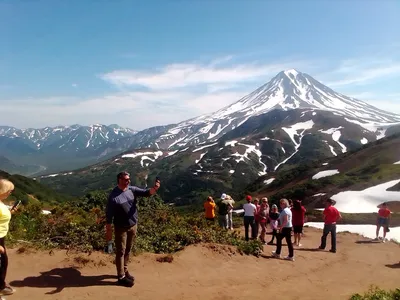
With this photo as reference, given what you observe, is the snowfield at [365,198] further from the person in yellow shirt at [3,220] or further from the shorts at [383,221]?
the person in yellow shirt at [3,220]

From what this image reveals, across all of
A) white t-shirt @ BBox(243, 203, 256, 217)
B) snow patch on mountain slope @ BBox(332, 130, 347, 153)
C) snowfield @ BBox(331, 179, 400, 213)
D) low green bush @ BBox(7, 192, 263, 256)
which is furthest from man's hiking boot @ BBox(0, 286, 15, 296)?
snow patch on mountain slope @ BBox(332, 130, 347, 153)

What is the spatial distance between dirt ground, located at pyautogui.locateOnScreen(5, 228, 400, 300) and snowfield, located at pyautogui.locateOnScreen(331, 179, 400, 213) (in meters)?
27.0

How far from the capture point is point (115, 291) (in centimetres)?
757

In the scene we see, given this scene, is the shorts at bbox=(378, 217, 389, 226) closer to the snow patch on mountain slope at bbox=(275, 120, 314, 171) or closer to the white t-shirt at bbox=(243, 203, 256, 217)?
the white t-shirt at bbox=(243, 203, 256, 217)

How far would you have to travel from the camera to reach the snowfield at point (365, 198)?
37.4m

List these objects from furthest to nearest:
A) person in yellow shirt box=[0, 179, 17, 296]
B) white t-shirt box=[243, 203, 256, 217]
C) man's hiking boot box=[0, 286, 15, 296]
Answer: white t-shirt box=[243, 203, 256, 217] → man's hiking boot box=[0, 286, 15, 296] → person in yellow shirt box=[0, 179, 17, 296]

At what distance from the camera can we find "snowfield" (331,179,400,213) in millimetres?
37438

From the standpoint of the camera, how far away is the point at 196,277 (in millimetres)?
9117

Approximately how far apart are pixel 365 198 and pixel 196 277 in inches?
1470

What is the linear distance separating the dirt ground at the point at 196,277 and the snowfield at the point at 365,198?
27006 mm

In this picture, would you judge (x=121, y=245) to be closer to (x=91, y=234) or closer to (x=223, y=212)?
(x=91, y=234)

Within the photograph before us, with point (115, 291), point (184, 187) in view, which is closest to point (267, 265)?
point (115, 291)

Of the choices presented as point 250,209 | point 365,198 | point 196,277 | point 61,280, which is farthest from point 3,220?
point 365,198

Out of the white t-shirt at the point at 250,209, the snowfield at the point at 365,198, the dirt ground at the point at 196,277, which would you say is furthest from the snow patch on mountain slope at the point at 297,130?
the dirt ground at the point at 196,277
